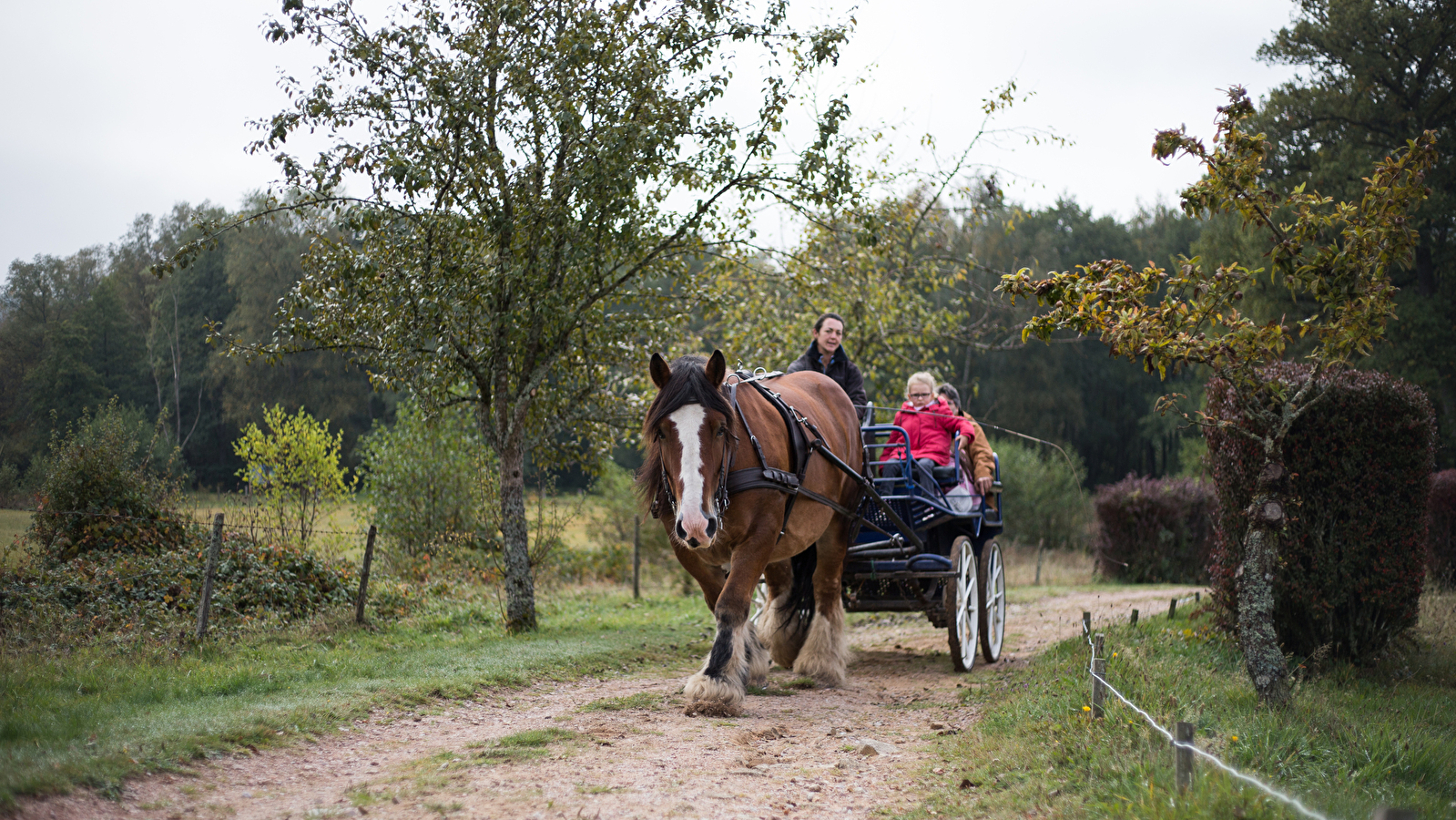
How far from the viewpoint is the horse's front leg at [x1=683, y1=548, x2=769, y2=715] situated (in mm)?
5195

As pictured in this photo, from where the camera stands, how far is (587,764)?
4.15 meters

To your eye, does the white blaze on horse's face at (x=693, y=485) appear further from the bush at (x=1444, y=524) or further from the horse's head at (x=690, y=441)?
the bush at (x=1444, y=524)

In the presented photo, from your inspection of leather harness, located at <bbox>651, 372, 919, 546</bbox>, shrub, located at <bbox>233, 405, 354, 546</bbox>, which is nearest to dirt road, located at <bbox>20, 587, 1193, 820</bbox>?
leather harness, located at <bbox>651, 372, 919, 546</bbox>

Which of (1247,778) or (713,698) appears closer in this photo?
(1247,778)

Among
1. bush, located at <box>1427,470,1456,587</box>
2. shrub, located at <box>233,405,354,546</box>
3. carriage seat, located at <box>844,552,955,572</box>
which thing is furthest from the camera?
bush, located at <box>1427,470,1456,587</box>

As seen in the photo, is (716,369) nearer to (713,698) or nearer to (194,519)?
(713,698)

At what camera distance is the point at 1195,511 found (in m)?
16.9

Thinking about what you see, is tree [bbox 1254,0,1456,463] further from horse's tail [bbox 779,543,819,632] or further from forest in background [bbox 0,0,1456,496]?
horse's tail [bbox 779,543,819,632]

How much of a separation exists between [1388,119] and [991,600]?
16508mm

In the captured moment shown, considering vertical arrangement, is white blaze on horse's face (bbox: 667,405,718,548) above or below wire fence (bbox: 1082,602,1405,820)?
above

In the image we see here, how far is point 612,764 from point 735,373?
2.59m

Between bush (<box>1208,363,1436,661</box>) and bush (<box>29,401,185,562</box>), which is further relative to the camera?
bush (<box>29,401,185,562</box>)

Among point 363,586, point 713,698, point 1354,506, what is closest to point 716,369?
point 713,698

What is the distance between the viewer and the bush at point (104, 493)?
8258mm
